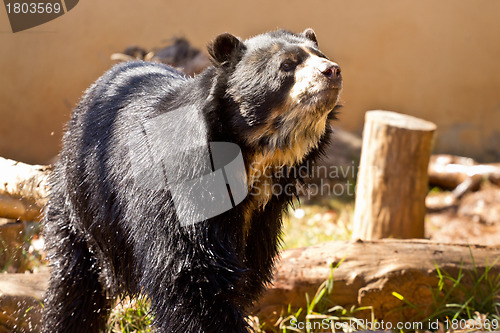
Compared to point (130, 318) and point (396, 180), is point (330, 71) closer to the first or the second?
point (130, 318)

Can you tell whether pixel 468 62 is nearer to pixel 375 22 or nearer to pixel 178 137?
pixel 375 22

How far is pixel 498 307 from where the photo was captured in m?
4.10

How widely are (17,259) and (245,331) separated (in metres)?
2.58

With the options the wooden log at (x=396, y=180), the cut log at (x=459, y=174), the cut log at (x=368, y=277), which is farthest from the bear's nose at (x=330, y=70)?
the cut log at (x=459, y=174)

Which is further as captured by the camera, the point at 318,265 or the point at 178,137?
the point at 318,265

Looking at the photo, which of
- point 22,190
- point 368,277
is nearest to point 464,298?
point 368,277

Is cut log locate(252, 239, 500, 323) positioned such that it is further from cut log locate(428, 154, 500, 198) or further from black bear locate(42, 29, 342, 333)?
cut log locate(428, 154, 500, 198)

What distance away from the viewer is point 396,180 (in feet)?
18.0

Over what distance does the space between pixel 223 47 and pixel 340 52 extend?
6.45m

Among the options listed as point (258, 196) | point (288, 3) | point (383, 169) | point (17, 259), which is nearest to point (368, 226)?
point (383, 169)

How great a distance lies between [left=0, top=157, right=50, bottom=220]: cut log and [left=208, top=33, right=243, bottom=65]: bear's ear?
74.9 inches

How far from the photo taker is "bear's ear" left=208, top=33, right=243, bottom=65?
2854 mm

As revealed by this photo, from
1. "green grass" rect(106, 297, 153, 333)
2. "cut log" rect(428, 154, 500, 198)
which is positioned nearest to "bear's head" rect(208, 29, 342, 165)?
"green grass" rect(106, 297, 153, 333)

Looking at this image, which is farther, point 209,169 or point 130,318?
point 130,318
